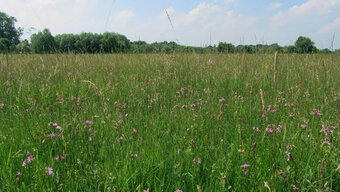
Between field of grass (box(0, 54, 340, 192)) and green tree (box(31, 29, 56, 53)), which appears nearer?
field of grass (box(0, 54, 340, 192))

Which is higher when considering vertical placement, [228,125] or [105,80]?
[105,80]

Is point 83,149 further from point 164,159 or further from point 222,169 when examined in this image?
point 222,169

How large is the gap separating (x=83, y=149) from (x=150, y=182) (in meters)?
0.57

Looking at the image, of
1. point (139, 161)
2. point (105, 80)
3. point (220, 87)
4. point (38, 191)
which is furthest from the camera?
point (105, 80)

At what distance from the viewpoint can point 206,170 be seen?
1.47 m

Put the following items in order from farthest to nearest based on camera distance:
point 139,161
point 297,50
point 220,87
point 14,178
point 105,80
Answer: point 297,50
point 105,80
point 220,87
point 139,161
point 14,178

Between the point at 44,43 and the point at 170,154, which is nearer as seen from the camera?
the point at 170,154

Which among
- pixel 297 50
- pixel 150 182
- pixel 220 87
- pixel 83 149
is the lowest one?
pixel 150 182

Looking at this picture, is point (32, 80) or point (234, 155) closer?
point (234, 155)

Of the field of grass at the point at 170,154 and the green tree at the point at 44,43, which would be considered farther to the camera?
the green tree at the point at 44,43

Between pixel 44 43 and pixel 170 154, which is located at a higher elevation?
pixel 44 43

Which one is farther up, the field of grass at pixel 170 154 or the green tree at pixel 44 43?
the green tree at pixel 44 43

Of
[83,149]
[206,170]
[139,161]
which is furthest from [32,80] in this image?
[206,170]

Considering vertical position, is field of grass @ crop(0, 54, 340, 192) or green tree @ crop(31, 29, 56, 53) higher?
green tree @ crop(31, 29, 56, 53)
